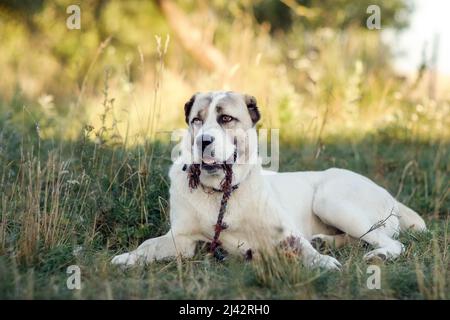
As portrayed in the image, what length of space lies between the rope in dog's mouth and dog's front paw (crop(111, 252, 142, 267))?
502mm

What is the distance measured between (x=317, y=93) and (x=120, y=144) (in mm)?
3743

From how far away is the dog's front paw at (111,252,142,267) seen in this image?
3930mm

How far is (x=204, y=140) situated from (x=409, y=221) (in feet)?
6.58

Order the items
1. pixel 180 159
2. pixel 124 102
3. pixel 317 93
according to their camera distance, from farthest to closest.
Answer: pixel 317 93 < pixel 124 102 < pixel 180 159

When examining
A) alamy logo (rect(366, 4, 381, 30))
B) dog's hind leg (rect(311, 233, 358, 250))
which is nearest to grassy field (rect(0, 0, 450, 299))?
dog's hind leg (rect(311, 233, 358, 250))

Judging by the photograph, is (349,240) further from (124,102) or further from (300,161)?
(124,102)

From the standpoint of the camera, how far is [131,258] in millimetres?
4016

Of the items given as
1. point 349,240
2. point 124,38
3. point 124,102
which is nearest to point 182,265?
point 349,240

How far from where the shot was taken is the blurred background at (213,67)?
727 centimetres

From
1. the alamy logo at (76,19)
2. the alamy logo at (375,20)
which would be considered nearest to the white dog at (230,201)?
the alamy logo at (76,19)

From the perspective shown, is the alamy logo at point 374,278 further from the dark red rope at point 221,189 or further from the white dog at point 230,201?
the dark red rope at point 221,189

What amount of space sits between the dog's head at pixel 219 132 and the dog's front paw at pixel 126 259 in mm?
656

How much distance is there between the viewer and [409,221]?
5004 millimetres

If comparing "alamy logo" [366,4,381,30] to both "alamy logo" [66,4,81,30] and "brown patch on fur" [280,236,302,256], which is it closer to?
"brown patch on fur" [280,236,302,256]
